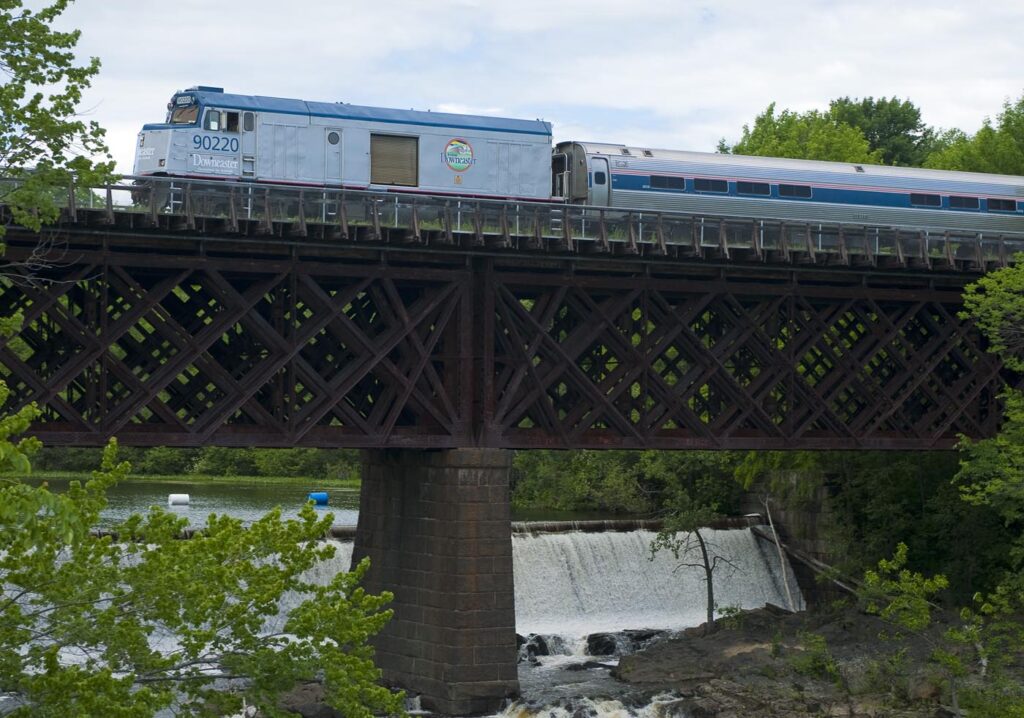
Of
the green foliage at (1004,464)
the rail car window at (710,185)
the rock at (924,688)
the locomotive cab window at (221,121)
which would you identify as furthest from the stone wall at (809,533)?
the locomotive cab window at (221,121)

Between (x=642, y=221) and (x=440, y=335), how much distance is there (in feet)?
22.9

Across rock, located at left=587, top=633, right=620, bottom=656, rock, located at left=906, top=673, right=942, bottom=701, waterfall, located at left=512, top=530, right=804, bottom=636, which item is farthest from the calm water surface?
rock, located at left=906, top=673, right=942, bottom=701

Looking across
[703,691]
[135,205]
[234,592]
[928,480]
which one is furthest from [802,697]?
[234,592]

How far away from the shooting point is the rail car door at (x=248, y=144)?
45031 millimetres

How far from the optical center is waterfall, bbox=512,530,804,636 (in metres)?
58.1

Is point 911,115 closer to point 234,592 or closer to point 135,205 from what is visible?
point 135,205

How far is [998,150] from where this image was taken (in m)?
86.4

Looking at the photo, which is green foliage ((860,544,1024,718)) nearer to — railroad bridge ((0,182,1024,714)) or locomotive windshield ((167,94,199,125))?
railroad bridge ((0,182,1024,714))

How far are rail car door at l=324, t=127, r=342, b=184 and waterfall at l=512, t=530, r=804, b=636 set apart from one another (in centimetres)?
1813

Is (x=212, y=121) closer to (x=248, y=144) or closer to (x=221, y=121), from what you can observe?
(x=221, y=121)

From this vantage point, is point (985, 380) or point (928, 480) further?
point (928, 480)

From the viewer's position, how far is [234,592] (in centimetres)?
2367

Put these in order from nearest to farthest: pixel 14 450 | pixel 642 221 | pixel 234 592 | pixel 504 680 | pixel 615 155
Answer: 1. pixel 14 450
2. pixel 234 592
3. pixel 504 680
4. pixel 642 221
5. pixel 615 155

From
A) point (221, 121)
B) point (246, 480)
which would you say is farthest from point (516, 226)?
point (246, 480)
